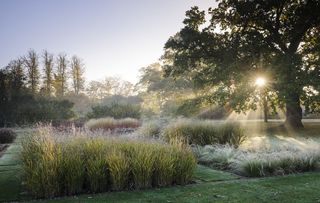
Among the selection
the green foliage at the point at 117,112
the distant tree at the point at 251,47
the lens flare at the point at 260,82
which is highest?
the distant tree at the point at 251,47

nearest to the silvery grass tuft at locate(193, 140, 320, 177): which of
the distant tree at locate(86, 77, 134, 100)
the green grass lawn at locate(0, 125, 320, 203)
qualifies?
the green grass lawn at locate(0, 125, 320, 203)

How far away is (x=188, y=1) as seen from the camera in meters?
18.0

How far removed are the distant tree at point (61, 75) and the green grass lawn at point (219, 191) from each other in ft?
111

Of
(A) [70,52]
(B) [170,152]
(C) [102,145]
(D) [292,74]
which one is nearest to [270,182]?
(B) [170,152]

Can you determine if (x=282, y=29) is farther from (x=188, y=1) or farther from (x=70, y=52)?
(x=70, y=52)

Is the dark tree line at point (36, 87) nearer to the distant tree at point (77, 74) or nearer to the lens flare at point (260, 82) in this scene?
the distant tree at point (77, 74)

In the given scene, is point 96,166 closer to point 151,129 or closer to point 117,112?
point 151,129

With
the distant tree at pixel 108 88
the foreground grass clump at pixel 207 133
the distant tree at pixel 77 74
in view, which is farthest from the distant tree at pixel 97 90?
the foreground grass clump at pixel 207 133

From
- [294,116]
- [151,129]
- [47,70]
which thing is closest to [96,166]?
[151,129]

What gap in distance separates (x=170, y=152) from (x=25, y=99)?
75.2ft

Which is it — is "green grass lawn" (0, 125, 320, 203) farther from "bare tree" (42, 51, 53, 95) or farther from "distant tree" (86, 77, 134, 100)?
"distant tree" (86, 77, 134, 100)

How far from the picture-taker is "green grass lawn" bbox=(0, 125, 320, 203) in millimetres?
4555

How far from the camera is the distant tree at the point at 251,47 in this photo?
52.0ft

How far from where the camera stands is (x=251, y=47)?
16.3 metres
